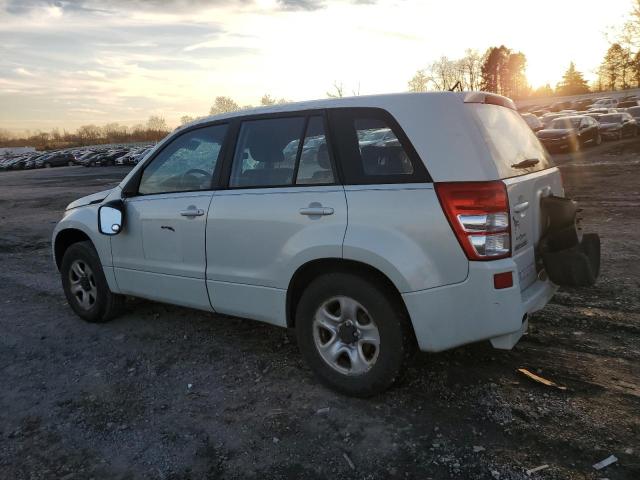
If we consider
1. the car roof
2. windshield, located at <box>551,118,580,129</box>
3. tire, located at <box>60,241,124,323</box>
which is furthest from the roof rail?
windshield, located at <box>551,118,580,129</box>

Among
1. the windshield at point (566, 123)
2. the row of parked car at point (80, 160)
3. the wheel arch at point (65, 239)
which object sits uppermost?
the row of parked car at point (80, 160)

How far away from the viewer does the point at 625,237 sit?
279 inches

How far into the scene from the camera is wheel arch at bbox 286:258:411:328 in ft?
10.0

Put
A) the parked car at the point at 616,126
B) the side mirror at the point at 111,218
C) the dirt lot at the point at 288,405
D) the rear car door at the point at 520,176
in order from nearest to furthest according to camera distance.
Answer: the dirt lot at the point at 288,405, the rear car door at the point at 520,176, the side mirror at the point at 111,218, the parked car at the point at 616,126

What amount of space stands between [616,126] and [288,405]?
3014 centimetres

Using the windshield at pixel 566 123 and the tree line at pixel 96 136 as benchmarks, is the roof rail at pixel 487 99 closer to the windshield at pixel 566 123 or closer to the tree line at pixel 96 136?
the windshield at pixel 566 123

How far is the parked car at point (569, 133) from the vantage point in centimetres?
2305

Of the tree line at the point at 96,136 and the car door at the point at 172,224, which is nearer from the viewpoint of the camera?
the car door at the point at 172,224

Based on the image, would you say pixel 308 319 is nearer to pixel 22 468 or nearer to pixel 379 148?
pixel 379 148

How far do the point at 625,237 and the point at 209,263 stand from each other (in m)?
5.95

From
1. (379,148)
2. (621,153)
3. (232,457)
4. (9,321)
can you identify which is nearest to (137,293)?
(9,321)

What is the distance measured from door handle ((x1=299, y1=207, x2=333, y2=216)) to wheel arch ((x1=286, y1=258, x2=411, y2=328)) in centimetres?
29

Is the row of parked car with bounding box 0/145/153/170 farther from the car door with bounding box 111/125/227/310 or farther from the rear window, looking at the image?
the rear window

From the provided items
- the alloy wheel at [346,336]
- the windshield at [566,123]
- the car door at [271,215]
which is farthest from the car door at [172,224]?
the windshield at [566,123]
